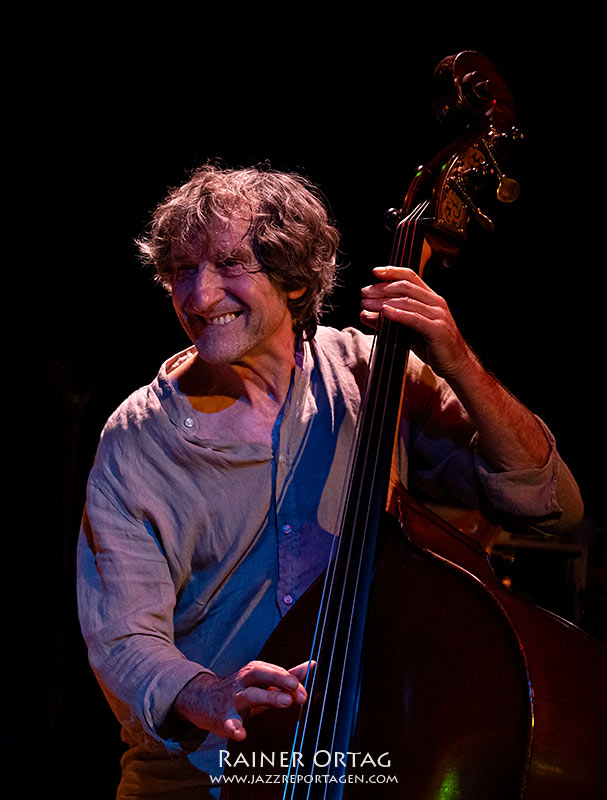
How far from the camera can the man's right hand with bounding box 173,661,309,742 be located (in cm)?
106

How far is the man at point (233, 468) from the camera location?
140 cm

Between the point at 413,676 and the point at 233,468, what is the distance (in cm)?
60

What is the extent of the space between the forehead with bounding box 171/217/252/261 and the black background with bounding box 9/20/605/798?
35.4 inches

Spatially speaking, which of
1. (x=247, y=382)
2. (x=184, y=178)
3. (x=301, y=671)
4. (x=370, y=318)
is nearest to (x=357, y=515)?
(x=301, y=671)

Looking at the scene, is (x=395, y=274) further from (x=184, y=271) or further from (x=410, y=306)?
(x=184, y=271)

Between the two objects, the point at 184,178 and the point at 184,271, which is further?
the point at 184,178

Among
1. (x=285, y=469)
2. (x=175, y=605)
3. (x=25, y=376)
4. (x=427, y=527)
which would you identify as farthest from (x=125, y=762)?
(x=25, y=376)

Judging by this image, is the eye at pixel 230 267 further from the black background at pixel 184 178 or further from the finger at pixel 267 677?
the black background at pixel 184 178

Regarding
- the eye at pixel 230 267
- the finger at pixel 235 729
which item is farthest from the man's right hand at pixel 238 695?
the eye at pixel 230 267

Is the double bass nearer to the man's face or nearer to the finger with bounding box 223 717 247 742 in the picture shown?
the finger with bounding box 223 717 247 742

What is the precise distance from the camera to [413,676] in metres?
1.09

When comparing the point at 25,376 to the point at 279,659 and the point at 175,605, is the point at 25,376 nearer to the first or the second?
the point at 175,605

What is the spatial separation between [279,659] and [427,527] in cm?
31

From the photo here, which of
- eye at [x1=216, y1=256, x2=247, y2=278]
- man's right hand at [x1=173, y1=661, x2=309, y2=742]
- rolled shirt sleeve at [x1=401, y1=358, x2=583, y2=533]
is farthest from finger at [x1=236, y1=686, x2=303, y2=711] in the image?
eye at [x1=216, y1=256, x2=247, y2=278]
